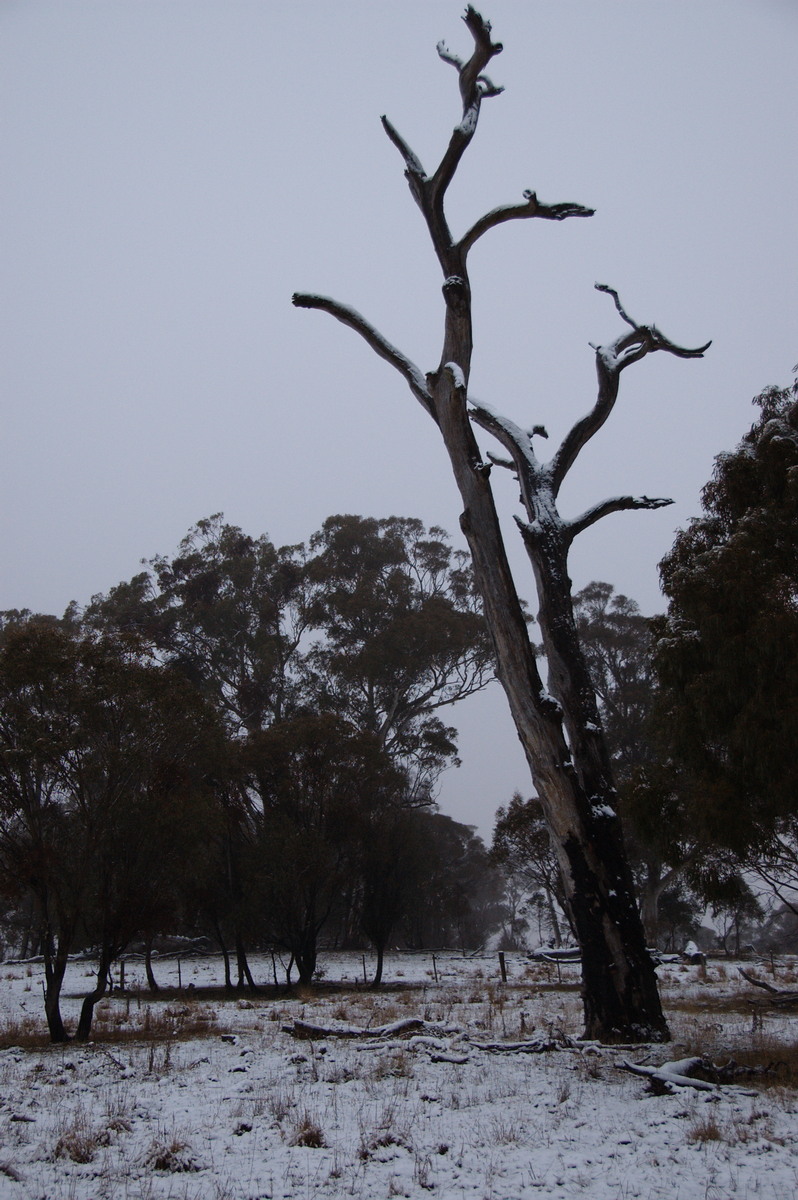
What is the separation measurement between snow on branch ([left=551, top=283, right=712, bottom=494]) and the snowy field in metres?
5.31

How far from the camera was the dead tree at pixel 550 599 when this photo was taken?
21.4 ft

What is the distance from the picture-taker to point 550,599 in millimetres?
7824

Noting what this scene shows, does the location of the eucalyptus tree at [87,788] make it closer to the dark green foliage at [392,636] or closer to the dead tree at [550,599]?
the dead tree at [550,599]

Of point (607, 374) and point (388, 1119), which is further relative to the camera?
point (607, 374)

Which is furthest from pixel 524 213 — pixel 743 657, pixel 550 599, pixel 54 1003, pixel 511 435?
pixel 54 1003

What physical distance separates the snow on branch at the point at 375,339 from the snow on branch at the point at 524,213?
1.16 m

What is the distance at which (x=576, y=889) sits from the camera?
21.9 ft

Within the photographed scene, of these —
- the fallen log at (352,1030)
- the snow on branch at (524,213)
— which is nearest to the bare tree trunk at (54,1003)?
the fallen log at (352,1030)

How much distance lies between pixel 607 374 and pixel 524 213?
1.87 metres

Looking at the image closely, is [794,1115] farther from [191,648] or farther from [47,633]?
[191,648]

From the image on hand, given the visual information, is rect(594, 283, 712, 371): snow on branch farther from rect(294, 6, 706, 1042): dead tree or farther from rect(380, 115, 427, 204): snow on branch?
rect(380, 115, 427, 204): snow on branch

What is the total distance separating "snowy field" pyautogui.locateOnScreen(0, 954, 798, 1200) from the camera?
3.43m

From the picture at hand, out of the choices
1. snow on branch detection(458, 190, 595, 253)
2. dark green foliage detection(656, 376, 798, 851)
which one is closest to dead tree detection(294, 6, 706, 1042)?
snow on branch detection(458, 190, 595, 253)

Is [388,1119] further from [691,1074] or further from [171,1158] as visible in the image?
[691,1074]
